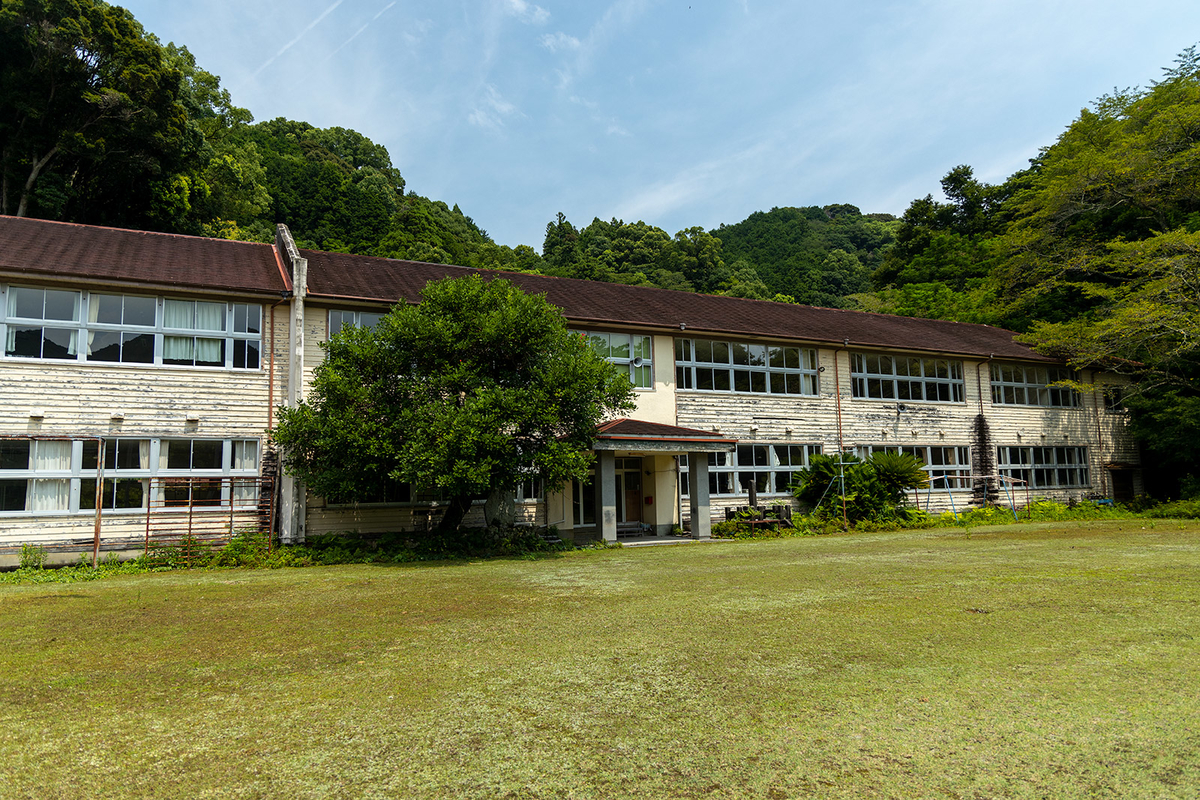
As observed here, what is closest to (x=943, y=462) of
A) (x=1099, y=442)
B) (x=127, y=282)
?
(x=1099, y=442)

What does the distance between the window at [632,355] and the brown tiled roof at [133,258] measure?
7848mm

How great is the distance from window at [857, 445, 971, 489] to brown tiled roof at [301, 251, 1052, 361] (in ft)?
10.4

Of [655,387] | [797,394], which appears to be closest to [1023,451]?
[797,394]

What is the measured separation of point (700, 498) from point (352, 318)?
920 centimetres

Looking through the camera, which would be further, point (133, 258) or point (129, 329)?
point (133, 258)

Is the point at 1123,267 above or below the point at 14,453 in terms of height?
above

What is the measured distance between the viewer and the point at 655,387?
19.2 meters

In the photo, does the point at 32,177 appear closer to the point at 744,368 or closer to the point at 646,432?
the point at 646,432

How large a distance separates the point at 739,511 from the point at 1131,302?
16.0 m

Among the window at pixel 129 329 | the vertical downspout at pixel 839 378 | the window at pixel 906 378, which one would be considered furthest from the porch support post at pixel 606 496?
the window at pixel 906 378

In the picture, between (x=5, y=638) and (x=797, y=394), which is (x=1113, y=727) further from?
(x=797, y=394)

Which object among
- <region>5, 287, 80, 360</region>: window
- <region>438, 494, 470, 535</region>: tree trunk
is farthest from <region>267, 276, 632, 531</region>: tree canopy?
A: <region>5, 287, 80, 360</region>: window

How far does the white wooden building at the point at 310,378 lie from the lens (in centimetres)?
1356

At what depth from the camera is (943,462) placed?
23.6 m
